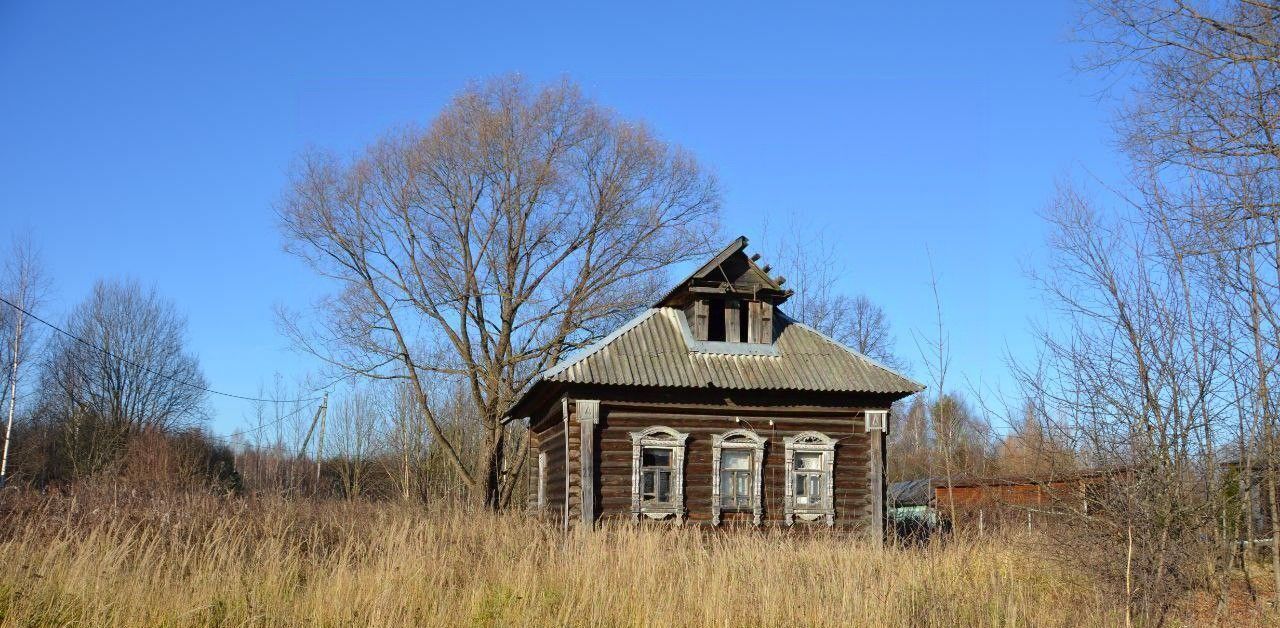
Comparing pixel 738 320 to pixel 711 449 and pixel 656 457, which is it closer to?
pixel 711 449

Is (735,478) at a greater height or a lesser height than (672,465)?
lesser

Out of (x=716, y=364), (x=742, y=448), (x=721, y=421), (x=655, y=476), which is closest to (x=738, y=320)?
(x=716, y=364)

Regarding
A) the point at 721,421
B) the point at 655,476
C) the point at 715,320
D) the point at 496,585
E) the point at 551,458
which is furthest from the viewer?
the point at 551,458

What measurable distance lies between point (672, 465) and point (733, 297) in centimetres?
308

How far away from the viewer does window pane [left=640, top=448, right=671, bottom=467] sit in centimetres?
1582

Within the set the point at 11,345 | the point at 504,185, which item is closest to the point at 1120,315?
the point at 504,185

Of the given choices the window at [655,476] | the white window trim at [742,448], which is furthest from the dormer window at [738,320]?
the window at [655,476]

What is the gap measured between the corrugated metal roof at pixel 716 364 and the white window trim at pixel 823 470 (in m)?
0.94

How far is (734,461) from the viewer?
52.6 ft

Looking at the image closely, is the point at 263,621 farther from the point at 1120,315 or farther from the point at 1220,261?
the point at 1220,261

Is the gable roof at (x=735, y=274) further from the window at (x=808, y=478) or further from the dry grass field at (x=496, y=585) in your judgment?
the dry grass field at (x=496, y=585)

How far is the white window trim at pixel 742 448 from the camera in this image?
51.6ft

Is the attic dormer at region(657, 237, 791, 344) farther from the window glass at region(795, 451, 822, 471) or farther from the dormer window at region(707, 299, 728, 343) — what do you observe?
the window glass at region(795, 451, 822, 471)

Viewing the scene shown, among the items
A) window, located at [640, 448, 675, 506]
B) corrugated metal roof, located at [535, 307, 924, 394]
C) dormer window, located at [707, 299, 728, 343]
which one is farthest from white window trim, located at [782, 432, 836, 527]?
dormer window, located at [707, 299, 728, 343]
